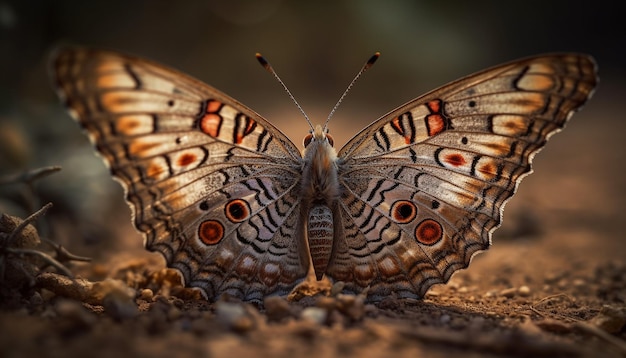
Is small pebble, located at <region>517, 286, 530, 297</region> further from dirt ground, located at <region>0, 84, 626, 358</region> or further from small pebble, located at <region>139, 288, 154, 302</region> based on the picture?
small pebble, located at <region>139, 288, 154, 302</region>

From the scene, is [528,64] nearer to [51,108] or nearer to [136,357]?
[136,357]

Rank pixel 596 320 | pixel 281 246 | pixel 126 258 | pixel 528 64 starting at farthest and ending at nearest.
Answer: pixel 126 258
pixel 281 246
pixel 528 64
pixel 596 320

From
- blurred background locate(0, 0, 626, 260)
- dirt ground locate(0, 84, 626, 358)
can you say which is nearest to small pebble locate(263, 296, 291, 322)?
dirt ground locate(0, 84, 626, 358)

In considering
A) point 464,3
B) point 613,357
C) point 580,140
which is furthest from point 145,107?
point 464,3

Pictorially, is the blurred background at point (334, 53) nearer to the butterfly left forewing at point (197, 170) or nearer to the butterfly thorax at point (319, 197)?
the butterfly left forewing at point (197, 170)

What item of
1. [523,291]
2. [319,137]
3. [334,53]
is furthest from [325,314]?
[334,53]

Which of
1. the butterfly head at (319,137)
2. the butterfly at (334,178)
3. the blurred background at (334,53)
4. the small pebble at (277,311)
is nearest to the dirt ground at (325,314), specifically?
the small pebble at (277,311)
